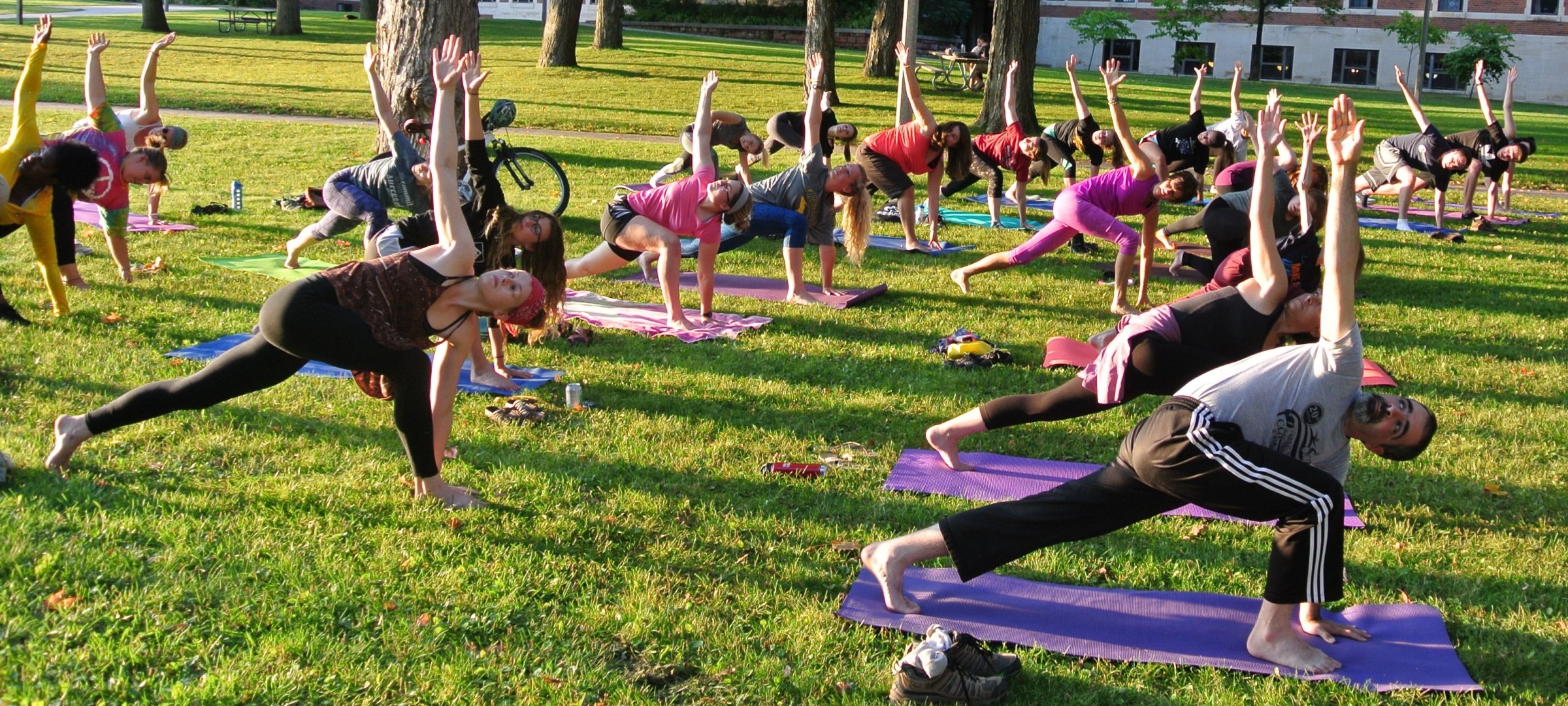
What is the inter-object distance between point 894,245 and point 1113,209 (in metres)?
3.16

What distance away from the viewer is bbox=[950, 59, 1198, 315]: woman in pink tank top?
9422 millimetres

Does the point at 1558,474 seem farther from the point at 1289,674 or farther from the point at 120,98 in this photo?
the point at 120,98

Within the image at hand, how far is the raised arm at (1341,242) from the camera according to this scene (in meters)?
3.96

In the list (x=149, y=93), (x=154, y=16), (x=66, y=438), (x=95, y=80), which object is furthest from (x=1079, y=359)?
(x=154, y=16)

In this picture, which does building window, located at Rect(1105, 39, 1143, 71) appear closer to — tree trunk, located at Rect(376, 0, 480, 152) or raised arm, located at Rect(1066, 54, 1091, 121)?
raised arm, located at Rect(1066, 54, 1091, 121)

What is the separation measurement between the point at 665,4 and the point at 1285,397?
45.2 m

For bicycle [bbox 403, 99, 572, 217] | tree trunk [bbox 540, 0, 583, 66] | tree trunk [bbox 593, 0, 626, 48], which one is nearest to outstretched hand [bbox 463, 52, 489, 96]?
bicycle [bbox 403, 99, 572, 217]

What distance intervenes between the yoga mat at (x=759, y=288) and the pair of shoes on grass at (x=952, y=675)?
18.7 ft

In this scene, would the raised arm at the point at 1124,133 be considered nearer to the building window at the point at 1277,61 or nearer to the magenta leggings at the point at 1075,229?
the magenta leggings at the point at 1075,229

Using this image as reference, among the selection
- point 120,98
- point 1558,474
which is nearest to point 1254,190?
point 1558,474

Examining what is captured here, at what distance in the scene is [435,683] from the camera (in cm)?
388

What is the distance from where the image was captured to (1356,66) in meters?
52.7

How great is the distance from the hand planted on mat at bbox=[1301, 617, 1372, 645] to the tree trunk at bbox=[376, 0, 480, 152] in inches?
414

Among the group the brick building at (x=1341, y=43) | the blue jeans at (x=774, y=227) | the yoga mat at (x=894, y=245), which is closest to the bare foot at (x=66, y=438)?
the blue jeans at (x=774, y=227)
